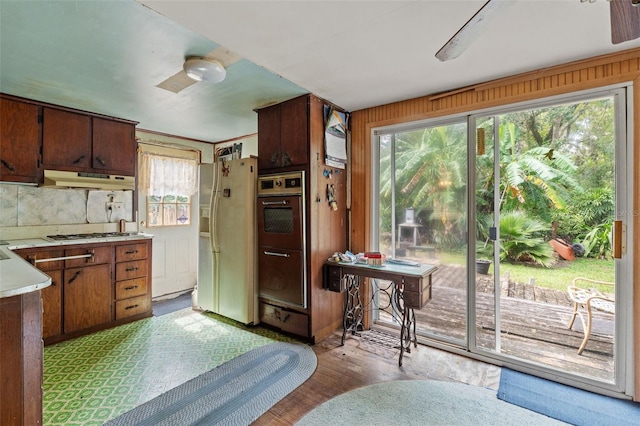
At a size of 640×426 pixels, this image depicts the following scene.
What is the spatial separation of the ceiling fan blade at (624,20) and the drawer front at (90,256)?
13.7 ft

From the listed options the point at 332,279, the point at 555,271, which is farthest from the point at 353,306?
the point at 555,271

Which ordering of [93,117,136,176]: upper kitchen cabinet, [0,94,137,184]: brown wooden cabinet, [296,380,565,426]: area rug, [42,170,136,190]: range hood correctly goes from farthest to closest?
1. [93,117,136,176]: upper kitchen cabinet
2. [42,170,136,190]: range hood
3. [0,94,137,184]: brown wooden cabinet
4. [296,380,565,426]: area rug

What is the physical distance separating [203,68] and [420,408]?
2.88m

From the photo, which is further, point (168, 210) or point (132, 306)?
point (168, 210)

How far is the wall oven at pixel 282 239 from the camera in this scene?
112 inches

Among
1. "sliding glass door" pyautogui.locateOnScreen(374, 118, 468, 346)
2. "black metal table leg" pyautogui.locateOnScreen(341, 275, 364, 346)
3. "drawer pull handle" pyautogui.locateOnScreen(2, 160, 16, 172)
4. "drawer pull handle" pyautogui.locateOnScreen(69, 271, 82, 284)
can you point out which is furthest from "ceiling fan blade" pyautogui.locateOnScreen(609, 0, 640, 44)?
"drawer pull handle" pyautogui.locateOnScreen(2, 160, 16, 172)

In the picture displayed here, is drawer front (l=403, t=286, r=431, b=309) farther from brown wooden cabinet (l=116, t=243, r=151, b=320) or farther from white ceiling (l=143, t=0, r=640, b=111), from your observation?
brown wooden cabinet (l=116, t=243, r=151, b=320)

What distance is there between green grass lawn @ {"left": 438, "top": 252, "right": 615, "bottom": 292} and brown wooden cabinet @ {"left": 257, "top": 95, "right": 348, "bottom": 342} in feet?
3.98

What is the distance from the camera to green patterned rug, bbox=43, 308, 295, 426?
194cm

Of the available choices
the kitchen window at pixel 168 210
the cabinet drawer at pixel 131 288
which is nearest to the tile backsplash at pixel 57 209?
the kitchen window at pixel 168 210

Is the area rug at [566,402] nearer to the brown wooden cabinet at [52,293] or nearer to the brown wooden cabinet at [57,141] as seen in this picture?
the brown wooden cabinet at [52,293]

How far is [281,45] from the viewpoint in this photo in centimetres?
198

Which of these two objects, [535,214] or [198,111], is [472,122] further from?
[198,111]

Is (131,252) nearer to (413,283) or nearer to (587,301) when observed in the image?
(413,283)
